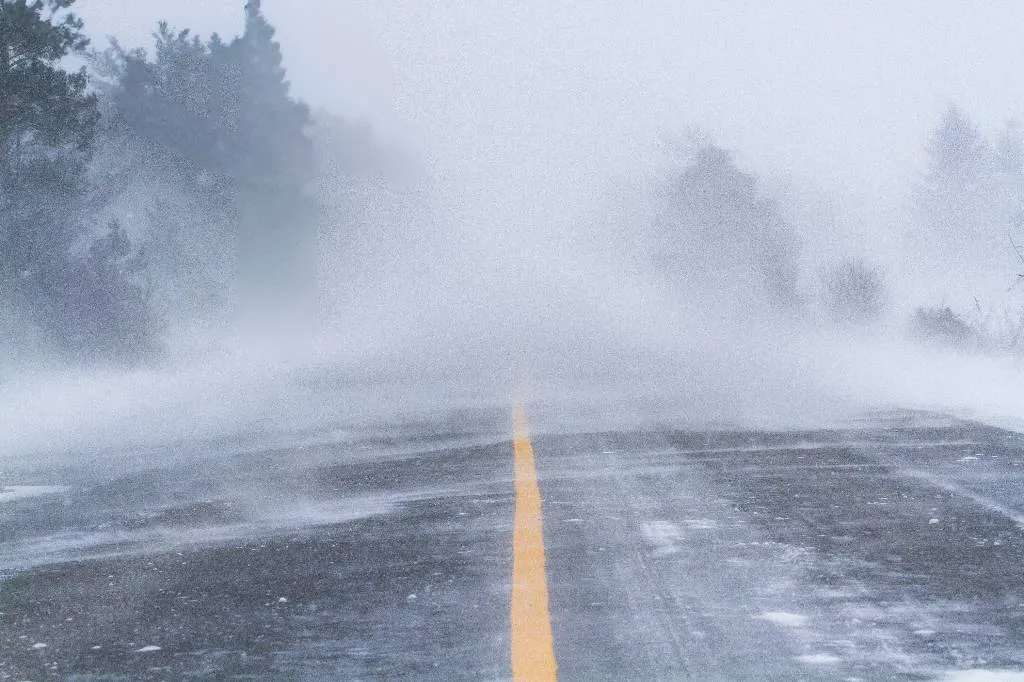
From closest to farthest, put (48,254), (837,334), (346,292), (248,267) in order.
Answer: (48,254), (837,334), (248,267), (346,292)

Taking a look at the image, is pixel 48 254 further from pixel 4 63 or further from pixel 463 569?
pixel 463 569

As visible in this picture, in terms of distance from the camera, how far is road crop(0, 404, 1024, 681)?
4.76 m

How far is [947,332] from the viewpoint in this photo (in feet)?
77.4

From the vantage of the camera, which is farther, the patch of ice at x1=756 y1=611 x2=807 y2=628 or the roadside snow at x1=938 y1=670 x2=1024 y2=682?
the patch of ice at x1=756 y1=611 x2=807 y2=628

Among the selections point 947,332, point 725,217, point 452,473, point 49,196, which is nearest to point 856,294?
point 947,332

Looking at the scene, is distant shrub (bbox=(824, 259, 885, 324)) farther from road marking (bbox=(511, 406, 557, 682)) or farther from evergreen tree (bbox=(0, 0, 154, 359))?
road marking (bbox=(511, 406, 557, 682))

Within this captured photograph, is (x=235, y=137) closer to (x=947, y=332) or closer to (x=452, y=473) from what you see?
(x=947, y=332)

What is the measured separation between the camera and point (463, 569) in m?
6.34

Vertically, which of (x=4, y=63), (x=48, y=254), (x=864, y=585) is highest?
(x=4, y=63)

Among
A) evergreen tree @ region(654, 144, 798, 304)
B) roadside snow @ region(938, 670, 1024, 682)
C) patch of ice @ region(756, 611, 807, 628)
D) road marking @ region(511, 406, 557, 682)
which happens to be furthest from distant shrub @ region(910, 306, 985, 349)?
evergreen tree @ region(654, 144, 798, 304)

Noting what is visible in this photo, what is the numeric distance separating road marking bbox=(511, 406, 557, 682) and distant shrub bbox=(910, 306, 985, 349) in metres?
15.8

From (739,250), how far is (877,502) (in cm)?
5924

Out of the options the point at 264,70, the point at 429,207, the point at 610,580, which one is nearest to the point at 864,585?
the point at 610,580

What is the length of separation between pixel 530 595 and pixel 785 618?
114 cm
